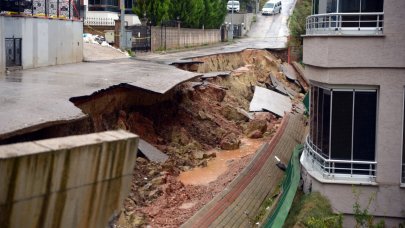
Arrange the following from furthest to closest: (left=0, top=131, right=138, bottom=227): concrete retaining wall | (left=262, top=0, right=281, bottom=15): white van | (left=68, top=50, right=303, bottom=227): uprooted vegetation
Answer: (left=262, top=0, right=281, bottom=15): white van < (left=68, top=50, right=303, bottom=227): uprooted vegetation < (left=0, top=131, right=138, bottom=227): concrete retaining wall

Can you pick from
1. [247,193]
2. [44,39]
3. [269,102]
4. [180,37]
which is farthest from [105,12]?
[247,193]

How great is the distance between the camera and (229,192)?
607 inches

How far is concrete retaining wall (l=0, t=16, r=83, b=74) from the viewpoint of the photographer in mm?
22516

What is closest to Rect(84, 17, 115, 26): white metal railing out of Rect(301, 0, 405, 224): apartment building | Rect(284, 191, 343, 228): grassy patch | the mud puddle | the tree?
the tree

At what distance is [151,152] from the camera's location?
19.9 metres

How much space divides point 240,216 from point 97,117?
6.68 meters

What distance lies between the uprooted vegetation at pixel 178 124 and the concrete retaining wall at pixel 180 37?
7.39 m

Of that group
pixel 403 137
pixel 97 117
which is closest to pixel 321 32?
pixel 403 137

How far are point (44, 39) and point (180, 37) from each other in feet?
79.2

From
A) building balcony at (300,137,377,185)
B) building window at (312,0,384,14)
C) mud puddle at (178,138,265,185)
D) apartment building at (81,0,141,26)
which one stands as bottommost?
mud puddle at (178,138,265,185)

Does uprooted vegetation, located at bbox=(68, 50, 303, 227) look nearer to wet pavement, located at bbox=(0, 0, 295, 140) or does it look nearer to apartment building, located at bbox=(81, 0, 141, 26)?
wet pavement, located at bbox=(0, 0, 295, 140)

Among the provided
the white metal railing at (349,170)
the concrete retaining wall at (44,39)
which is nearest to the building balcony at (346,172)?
the white metal railing at (349,170)

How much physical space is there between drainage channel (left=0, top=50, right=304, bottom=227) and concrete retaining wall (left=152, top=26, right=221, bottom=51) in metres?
7.77

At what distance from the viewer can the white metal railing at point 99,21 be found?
152 feet
